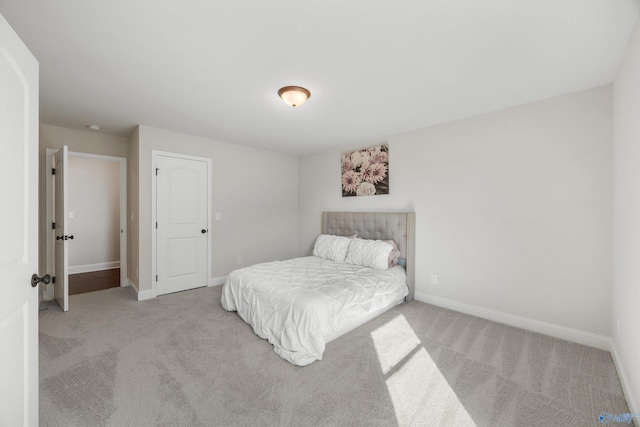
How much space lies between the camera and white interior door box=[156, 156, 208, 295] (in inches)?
150

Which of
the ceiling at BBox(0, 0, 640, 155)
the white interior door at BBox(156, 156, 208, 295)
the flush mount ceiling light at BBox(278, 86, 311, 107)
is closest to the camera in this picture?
the ceiling at BBox(0, 0, 640, 155)

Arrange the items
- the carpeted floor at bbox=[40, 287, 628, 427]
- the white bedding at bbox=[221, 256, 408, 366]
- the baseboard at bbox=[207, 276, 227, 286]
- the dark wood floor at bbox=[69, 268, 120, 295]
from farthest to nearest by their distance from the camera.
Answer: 1. the baseboard at bbox=[207, 276, 227, 286]
2. the dark wood floor at bbox=[69, 268, 120, 295]
3. the white bedding at bbox=[221, 256, 408, 366]
4. the carpeted floor at bbox=[40, 287, 628, 427]

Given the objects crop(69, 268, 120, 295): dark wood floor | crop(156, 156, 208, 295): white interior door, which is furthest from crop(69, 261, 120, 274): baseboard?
crop(156, 156, 208, 295): white interior door

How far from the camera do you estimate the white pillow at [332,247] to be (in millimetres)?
3963

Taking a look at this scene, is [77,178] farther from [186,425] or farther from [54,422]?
[186,425]

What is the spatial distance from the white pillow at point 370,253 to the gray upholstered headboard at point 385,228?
0.26 m

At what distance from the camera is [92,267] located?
5527 millimetres

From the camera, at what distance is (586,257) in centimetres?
246

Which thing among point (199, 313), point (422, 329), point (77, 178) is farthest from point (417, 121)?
point (77, 178)

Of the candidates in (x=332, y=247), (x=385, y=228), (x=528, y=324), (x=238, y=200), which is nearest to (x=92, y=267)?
(x=238, y=200)

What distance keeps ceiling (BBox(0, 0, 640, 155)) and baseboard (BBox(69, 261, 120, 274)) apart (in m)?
3.63

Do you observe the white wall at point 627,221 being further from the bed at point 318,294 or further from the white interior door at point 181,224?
the white interior door at point 181,224

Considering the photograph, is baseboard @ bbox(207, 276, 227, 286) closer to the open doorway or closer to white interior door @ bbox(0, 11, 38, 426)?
the open doorway

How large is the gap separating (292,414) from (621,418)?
200cm
